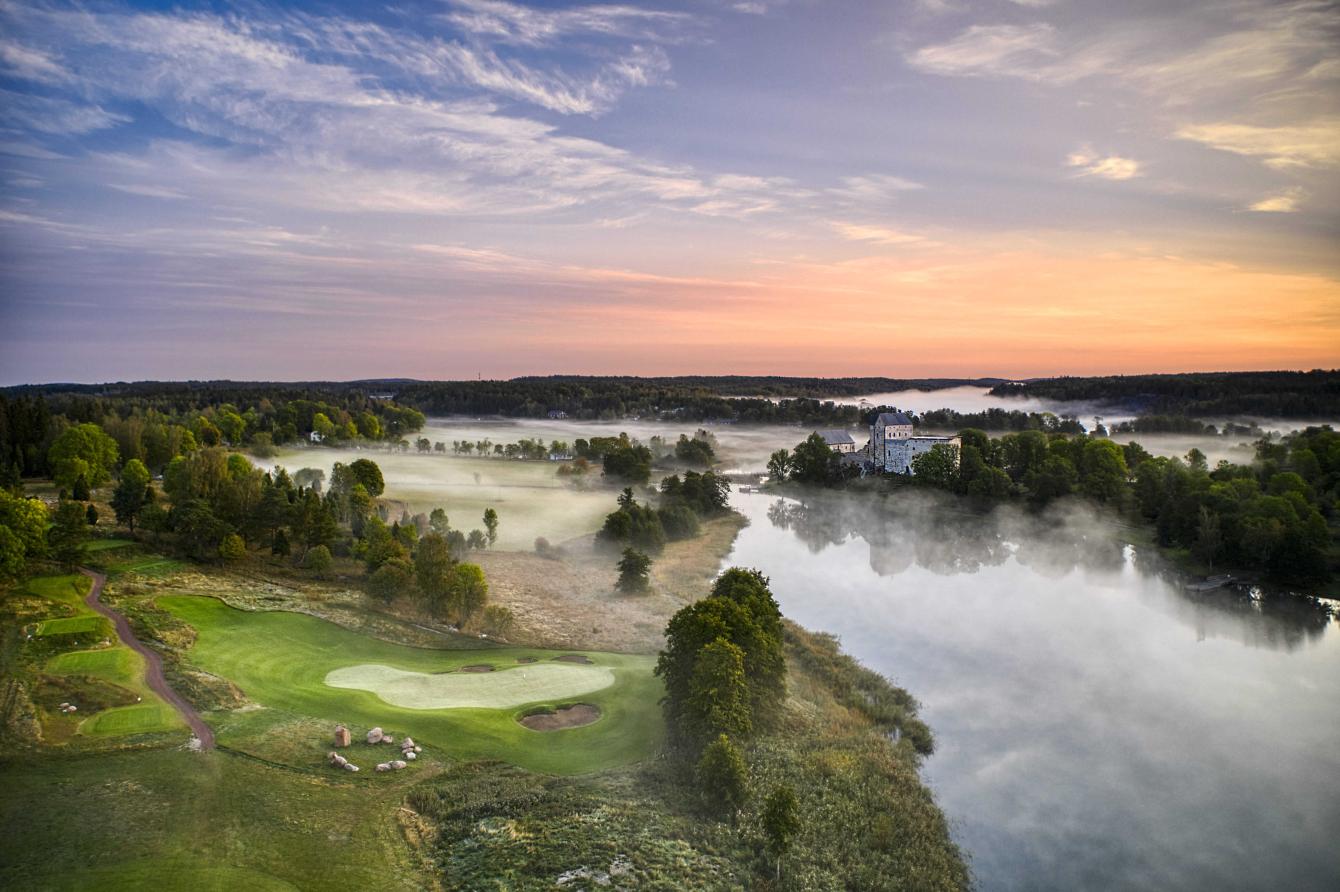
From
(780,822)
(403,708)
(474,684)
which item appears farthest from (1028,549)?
(403,708)

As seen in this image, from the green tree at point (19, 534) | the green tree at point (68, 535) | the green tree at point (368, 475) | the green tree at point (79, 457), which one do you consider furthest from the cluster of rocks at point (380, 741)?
the green tree at point (79, 457)

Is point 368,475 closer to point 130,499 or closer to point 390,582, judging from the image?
point 130,499

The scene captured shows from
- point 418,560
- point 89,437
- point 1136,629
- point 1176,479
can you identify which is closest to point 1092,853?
point 1136,629

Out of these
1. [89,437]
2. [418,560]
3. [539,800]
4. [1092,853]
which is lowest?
[1092,853]

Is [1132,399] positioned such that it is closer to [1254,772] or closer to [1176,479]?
[1176,479]

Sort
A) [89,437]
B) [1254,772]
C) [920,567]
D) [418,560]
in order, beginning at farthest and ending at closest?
1. [89,437]
2. [920,567]
3. [418,560]
4. [1254,772]

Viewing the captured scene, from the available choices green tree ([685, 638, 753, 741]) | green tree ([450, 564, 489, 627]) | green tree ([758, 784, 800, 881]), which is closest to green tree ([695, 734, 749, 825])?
green tree ([685, 638, 753, 741])

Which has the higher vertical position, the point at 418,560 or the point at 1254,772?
the point at 418,560
